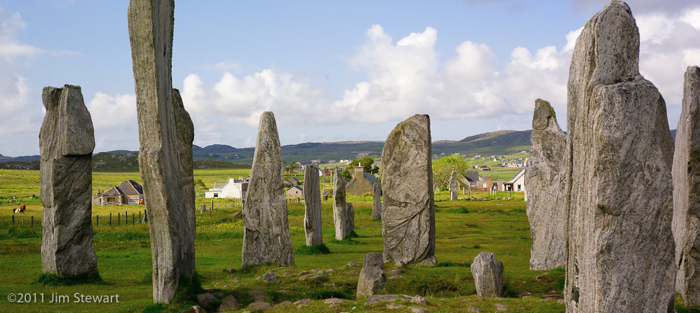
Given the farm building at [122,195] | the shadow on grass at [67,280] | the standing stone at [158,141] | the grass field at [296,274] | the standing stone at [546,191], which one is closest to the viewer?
the standing stone at [158,141]

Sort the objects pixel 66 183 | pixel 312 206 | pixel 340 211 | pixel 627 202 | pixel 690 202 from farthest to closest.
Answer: pixel 340 211, pixel 312 206, pixel 66 183, pixel 690 202, pixel 627 202

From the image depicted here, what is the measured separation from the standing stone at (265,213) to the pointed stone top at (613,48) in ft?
36.3

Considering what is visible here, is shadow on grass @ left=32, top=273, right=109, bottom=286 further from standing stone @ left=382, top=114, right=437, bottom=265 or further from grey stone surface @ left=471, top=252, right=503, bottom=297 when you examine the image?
grey stone surface @ left=471, top=252, right=503, bottom=297

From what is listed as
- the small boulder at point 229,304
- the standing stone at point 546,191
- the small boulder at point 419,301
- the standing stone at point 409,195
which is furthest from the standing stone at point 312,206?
the small boulder at point 419,301

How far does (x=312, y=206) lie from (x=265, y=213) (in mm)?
5671

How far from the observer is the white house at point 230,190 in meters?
101

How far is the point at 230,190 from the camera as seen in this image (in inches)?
4136

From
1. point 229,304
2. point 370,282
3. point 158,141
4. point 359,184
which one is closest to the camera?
point 158,141

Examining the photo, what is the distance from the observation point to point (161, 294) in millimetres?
11625

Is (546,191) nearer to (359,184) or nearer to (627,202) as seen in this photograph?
(627,202)

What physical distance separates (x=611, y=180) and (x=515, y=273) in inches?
338

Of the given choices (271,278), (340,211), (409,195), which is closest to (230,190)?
(340,211)

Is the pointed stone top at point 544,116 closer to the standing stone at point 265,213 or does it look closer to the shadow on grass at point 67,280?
the standing stone at point 265,213

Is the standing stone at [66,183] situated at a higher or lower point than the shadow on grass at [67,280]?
higher
